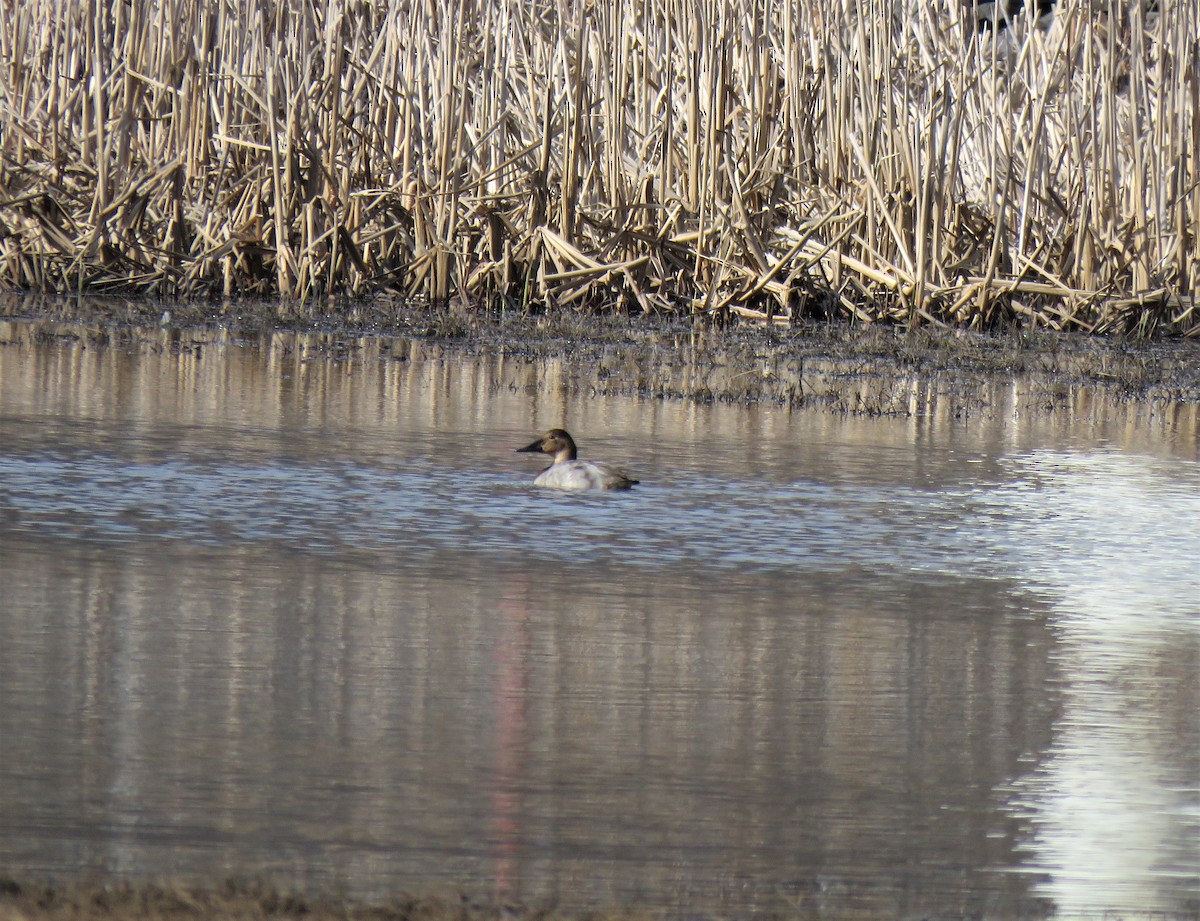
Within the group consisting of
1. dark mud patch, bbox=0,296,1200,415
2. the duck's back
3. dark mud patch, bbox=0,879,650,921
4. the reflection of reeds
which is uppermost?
the reflection of reeds

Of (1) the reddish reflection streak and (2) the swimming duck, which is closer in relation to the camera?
(1) the reddish reflection streak

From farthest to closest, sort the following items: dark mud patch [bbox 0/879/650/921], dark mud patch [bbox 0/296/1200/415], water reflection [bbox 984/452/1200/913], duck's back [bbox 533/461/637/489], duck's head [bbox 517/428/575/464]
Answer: dark mud patch [bbox 0/296/1200/415]
duck's head [bbox 517/428/575/464]
duck's back [bbox 533/461/637/489]
water reflection [bbox 984/452/1200/913]
dark mud patch [bbox 0/879/650/921]

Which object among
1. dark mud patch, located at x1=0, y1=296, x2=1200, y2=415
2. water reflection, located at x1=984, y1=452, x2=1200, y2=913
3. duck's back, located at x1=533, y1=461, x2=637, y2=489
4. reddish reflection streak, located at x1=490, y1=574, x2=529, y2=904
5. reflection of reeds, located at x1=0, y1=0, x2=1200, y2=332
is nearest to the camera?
reddish reflection streak, located at x1=490, y1=574, x2=529, y2=904

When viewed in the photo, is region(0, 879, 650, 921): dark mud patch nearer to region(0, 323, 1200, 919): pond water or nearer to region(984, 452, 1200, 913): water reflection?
region(0, 323, 1200, 919): pond water

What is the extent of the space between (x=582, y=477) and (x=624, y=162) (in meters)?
6.59

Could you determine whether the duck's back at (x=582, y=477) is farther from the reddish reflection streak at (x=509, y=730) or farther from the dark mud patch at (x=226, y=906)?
the dark mud patch at (x=226, y=906)

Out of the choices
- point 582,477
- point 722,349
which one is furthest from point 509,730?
Answer: point 722,349

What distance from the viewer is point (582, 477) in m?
6.41

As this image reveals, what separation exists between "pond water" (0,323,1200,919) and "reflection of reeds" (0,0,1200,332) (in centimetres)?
414

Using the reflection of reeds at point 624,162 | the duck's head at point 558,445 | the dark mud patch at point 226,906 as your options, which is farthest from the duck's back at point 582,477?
the reflection of reeds at point 624,162

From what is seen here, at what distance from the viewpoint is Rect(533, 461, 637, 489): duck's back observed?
6414 millimetres

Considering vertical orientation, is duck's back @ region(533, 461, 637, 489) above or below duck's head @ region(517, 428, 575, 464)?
below

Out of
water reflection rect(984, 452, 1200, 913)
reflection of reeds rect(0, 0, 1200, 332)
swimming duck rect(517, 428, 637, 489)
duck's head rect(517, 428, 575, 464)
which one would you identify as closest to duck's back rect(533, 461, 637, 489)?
swimming duck rect(517, 428, 637, 489)

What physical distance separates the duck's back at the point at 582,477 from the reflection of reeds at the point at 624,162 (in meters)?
5.48
